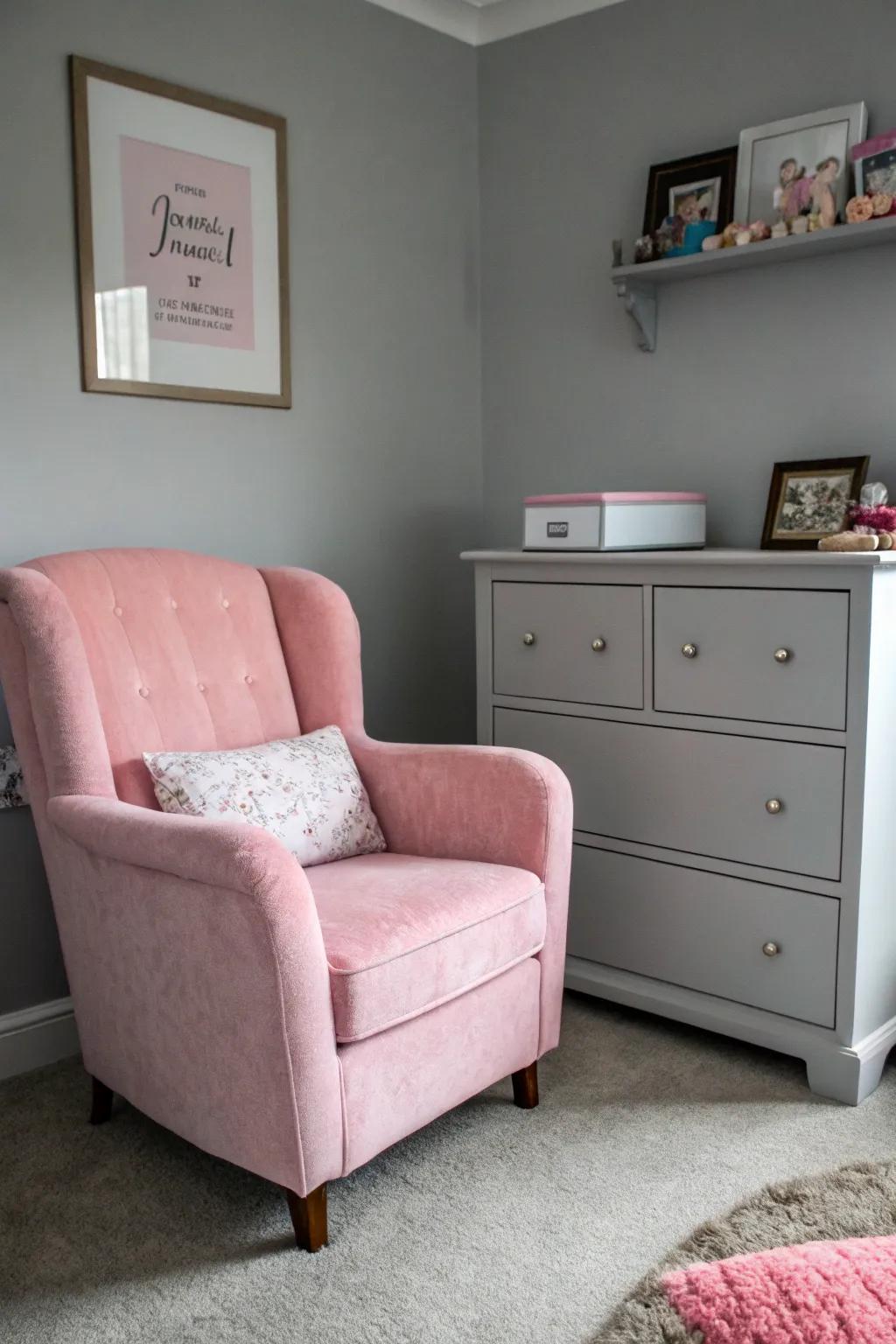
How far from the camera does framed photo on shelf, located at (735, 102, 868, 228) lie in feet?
7.96

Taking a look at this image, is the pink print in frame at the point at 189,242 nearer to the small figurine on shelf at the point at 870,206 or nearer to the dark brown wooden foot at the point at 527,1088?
the small figurine on shelf at the point at 870,206

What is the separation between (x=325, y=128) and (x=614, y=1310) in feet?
8.40

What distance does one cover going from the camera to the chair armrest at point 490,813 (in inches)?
83.4

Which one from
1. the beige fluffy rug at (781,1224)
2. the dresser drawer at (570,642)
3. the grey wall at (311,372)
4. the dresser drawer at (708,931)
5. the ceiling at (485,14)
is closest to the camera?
the beige fluffy rug at (781,1224)

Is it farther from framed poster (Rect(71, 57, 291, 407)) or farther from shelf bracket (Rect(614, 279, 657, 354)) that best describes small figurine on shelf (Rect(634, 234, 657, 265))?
framed poster (Rect(71, 57, 291, 407))

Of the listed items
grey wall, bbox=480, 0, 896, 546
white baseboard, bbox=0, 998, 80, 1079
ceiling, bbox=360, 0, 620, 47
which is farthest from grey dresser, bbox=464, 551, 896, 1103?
ceiling, bbox=360, 0, 620, 47

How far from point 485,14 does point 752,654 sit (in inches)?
77.7

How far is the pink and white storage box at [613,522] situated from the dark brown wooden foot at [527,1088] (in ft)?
3.48

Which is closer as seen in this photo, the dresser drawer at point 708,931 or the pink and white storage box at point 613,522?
the dresser drawer at point 708,931

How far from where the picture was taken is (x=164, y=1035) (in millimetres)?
1873

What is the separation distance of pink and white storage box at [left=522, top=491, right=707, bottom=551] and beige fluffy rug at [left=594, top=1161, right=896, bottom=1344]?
Result: 1.27 metres

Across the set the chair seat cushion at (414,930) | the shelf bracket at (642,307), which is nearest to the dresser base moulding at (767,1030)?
the chair seat cushion at (414,930)

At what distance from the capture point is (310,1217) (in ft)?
5.76

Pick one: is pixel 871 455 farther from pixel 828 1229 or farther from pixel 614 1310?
pixel 614 1310
